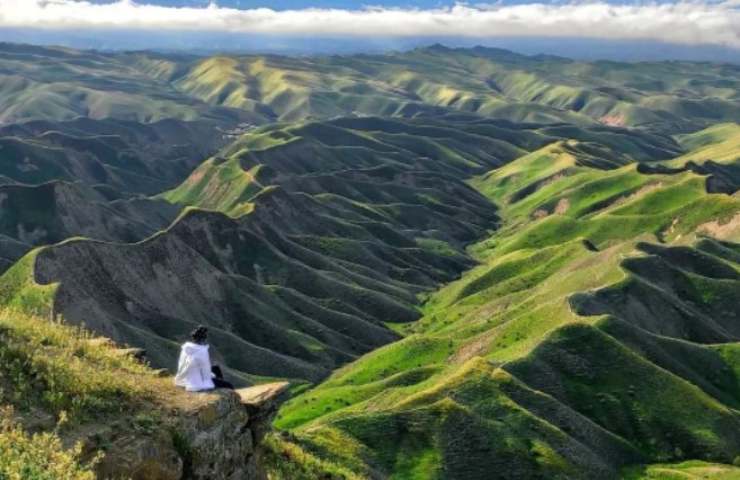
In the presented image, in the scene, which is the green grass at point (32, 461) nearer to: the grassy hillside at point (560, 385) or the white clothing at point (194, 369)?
the white clothing at point (194, 369)

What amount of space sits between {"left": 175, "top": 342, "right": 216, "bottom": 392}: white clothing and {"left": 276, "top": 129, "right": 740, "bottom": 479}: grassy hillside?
38881mm

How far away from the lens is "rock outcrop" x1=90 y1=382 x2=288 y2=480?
2262 centimetres

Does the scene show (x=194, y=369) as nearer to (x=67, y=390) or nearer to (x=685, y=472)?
(x=67, y=390)

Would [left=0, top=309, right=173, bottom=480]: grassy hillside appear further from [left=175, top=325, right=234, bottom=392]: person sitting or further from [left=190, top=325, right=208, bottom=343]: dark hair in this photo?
[left=190, top=325, right=208, bottom=343]: dark hair

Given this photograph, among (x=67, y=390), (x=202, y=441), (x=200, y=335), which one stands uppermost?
(x=200, y=335)

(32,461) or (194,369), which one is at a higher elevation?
(32,461)

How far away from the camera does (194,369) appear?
→ 2678cm

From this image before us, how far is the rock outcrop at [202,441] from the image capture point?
2262 centimetres

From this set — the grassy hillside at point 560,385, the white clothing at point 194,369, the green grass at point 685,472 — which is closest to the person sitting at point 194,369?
the white clothing at point 194,369

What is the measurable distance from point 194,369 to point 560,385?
79.5 meters

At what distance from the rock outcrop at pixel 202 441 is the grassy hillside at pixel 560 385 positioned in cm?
3596

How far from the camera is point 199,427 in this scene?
2550 centimetres

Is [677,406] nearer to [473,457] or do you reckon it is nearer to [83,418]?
[473,457]

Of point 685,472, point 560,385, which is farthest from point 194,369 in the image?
point 560,385
